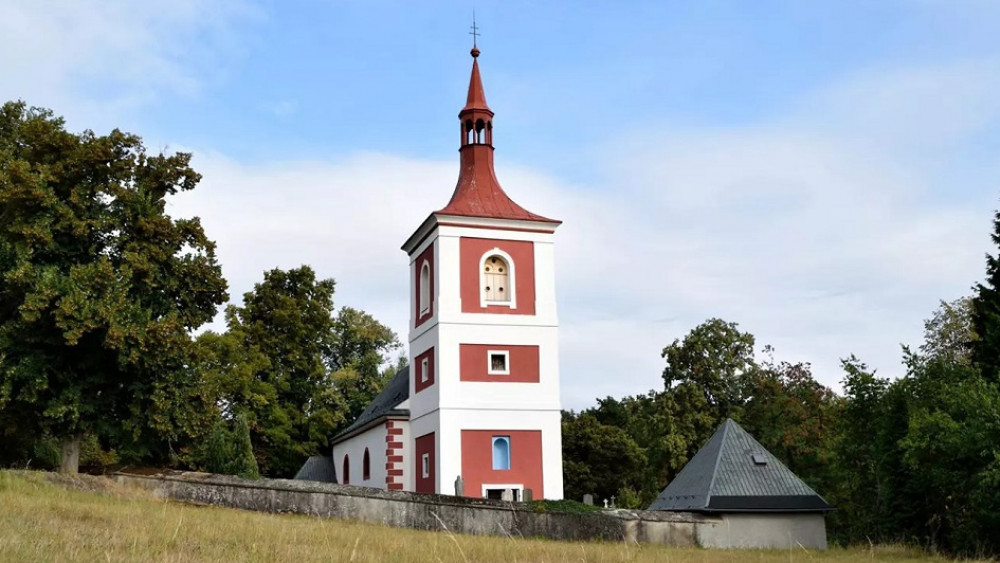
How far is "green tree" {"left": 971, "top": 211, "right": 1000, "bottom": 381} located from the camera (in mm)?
24031

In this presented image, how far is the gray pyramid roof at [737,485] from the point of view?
24359 millimetres

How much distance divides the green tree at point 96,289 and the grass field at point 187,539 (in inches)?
231

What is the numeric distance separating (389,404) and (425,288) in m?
6.66

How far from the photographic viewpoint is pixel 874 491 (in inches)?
1022

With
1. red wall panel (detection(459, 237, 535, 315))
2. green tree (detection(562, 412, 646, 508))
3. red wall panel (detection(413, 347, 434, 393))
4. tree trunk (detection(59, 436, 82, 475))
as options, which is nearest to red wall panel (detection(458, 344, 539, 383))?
red wall panel (detection(459, 237, 535, 315))

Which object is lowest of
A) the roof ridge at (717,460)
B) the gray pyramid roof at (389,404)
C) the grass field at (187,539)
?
the grass field at (187,539)

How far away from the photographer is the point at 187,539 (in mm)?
11398

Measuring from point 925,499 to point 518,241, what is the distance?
1635 centimetres

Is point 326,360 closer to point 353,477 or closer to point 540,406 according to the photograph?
point 353,477

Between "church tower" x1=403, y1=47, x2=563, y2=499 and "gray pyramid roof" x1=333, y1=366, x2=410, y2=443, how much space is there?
4.82 ft

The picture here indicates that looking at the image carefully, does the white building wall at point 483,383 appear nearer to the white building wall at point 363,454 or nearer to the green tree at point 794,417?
the white building wall at point 363,454

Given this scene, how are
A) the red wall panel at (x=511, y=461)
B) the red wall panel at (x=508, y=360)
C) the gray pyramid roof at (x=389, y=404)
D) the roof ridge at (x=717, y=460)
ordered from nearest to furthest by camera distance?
the roof ridge at (x=717, y=460)
the red wall panel at (x=511, y=461)
the red wall panel at (x=508, y=360)
the gray pyramid roof at (x=389, y=404)

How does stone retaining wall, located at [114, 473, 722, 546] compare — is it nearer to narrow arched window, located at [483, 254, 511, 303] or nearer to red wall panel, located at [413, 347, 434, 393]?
red wall panel, located at [413, 347, 434, 393]

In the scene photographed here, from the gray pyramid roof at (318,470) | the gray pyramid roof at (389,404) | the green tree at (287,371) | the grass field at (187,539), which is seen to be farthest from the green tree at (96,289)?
the gray pyramid roof at (318,470)
